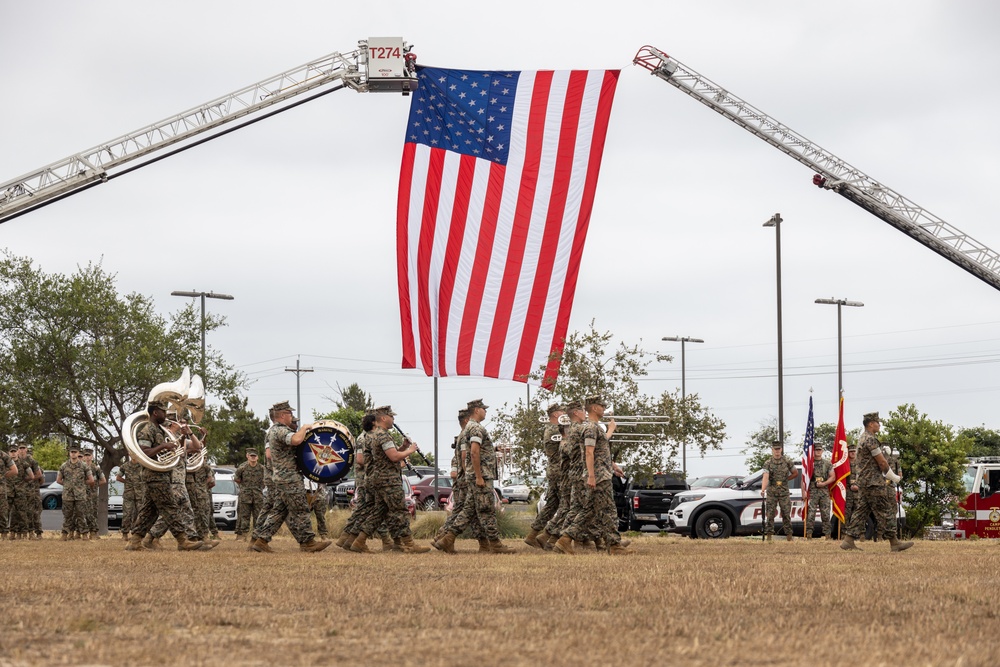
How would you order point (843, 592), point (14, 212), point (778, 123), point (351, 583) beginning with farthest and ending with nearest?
point (778, 123) → point (14, 212) → point (351, 583) → point (843, 592)

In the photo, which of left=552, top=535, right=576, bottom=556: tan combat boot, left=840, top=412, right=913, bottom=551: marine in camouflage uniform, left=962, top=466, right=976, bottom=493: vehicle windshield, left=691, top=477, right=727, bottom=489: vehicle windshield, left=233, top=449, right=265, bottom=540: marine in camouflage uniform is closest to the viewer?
left=552, top=535, right=576, bottom=556: tan combat boot

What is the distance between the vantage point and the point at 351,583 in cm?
1082

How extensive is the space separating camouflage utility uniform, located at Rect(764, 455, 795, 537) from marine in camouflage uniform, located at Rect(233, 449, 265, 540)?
8.62 m

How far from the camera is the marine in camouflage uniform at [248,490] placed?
2211cm

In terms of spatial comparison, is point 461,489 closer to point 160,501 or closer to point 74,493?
point 160,501

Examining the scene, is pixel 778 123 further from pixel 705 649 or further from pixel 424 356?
pixel 705 649

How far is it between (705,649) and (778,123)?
31.1m

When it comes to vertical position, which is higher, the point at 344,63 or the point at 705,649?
the point at 344,63

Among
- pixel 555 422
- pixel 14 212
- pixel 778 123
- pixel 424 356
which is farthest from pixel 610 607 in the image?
pixel 778 123

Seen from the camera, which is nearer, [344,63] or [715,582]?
[715,582]

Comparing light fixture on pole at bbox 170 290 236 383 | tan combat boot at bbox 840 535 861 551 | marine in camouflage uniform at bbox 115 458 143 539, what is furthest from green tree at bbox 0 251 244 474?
tan combat boot at bbox 840 535 861 551

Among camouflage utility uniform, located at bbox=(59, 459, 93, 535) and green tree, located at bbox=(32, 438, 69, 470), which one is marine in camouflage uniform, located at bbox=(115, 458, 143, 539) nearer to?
camouflage utility uniform, located at bbox=(59, 459, 93, 535)

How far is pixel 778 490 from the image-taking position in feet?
77.2

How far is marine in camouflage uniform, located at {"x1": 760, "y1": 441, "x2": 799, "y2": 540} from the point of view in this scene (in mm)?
23388
